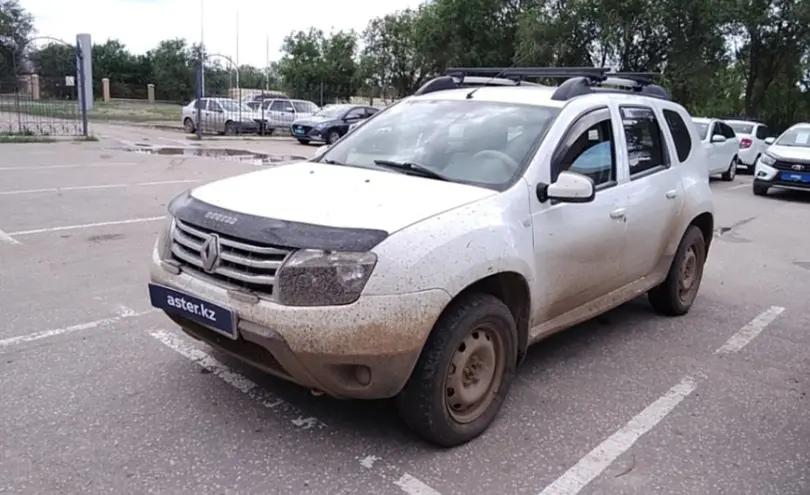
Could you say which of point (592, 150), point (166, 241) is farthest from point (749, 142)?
point (166, 241)

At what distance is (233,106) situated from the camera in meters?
27.8

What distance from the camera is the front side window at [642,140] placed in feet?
15.3

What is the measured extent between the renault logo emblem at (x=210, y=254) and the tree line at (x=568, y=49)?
78.1ft

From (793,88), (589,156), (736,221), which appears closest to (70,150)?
(736,221)

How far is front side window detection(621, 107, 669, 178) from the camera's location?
15.3ft

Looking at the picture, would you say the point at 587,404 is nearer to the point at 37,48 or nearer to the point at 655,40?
the point at 655,40

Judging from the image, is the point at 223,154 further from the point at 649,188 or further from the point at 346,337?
the point at 346,337

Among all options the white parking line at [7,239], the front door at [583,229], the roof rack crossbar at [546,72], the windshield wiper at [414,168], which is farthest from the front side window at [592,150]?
the white parking line at [7,239]

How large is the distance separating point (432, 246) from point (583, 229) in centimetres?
135

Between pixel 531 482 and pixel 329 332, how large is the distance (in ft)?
3.74

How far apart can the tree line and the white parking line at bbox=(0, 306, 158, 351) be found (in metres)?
21.9

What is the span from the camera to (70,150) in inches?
681

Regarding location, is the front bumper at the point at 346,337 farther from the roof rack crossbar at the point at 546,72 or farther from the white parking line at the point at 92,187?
the white parking line at the point at 92,187

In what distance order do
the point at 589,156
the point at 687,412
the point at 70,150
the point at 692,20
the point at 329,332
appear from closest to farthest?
the point at 329,332 < the point at 687,412 < the point at 589,156 < the point at 70,150 < the point at 692,20
